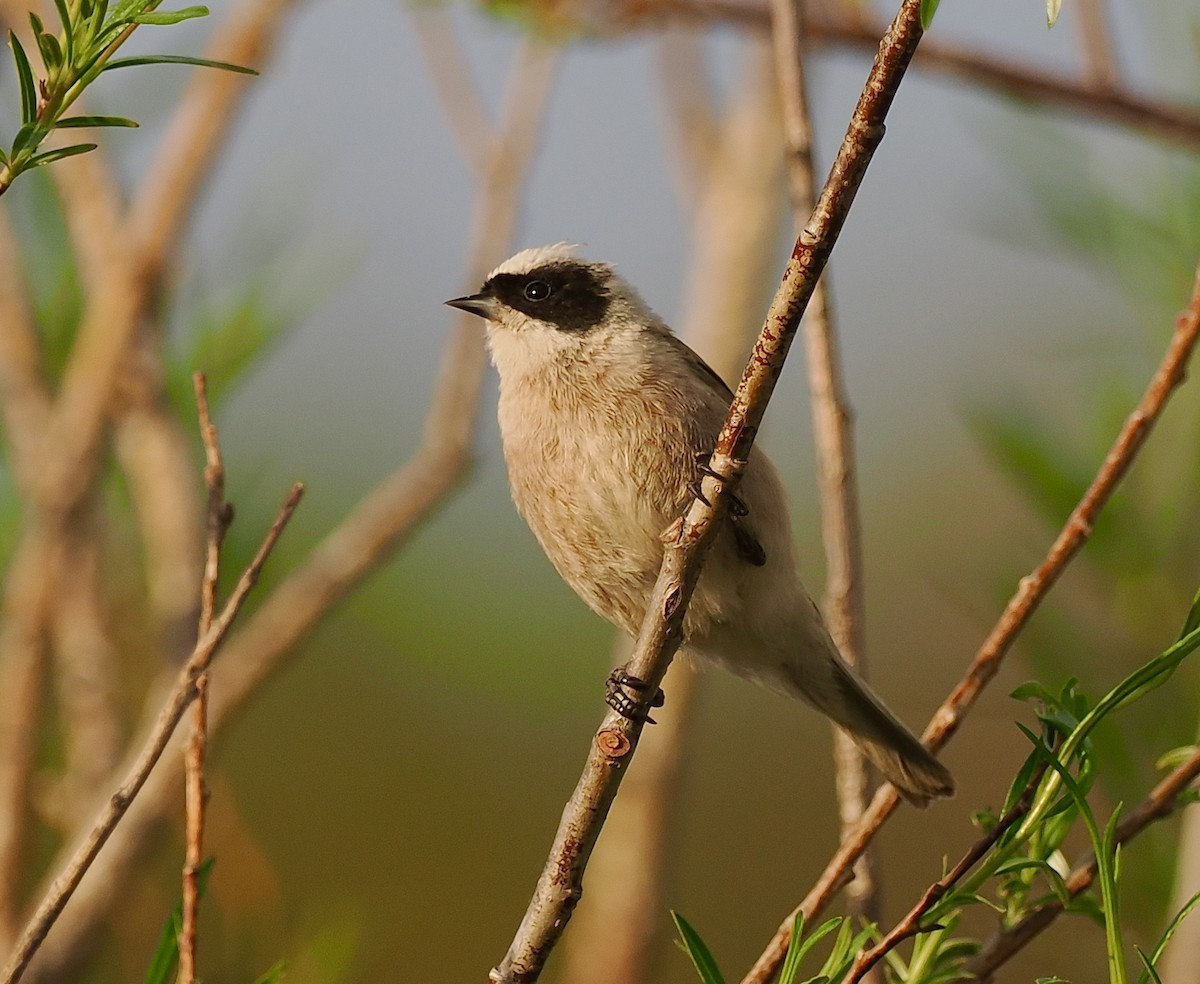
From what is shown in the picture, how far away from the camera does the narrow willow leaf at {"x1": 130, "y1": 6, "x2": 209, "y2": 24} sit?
3.68ft

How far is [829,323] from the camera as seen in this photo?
7.09ft

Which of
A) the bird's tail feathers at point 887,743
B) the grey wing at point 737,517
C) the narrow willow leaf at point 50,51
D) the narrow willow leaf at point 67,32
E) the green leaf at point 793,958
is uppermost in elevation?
the narrow willow leaf at point 67,32

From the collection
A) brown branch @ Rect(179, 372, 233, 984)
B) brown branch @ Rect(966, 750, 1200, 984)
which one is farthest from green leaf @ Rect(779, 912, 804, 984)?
brown branch @ Rect(179, 372, 233, 984)

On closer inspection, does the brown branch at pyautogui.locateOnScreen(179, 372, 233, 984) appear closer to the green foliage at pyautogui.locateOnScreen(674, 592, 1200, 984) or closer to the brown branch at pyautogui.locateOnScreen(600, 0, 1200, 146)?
Answer: the green foliage at pyautogui.locateOnScreen(674, 592, 1200, 984)

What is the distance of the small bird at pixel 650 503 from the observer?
106 inches

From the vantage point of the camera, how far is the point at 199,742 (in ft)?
4.97

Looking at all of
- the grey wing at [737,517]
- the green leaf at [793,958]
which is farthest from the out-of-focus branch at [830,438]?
the green leaf at [793,958]

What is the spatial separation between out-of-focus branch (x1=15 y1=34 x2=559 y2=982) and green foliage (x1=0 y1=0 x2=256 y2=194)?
1.71 m

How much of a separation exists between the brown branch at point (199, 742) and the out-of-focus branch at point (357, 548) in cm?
118

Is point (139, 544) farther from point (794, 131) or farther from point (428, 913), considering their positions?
point (794, 131)

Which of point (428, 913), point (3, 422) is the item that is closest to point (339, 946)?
point (3, 422)

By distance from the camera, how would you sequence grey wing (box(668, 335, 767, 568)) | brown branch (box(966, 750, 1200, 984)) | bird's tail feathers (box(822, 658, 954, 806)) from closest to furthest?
1. brown branch (box(966, 750, 1200, 984))
2. bird's tail feathers (box(822, 658, 954, 806))
3. grey wing (box(668, 335, 767, 568))

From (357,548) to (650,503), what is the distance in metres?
0.67

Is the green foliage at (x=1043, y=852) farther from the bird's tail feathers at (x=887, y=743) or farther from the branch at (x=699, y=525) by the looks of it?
the bird's tail feathers at (x=887, y=743)
